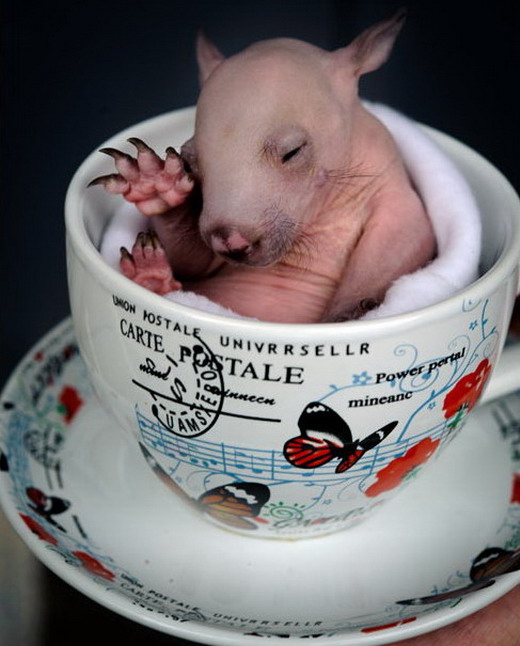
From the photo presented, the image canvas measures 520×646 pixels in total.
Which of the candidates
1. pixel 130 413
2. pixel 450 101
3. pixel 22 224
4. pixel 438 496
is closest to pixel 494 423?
pixel 438 496

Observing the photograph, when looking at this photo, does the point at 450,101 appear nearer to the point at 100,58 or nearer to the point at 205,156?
the point at 100,58

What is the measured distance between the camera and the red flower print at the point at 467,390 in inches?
25.3

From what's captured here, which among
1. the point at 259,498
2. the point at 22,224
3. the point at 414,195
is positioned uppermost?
the point at 414,195

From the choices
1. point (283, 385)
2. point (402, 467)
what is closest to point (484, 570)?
point (402, 467)

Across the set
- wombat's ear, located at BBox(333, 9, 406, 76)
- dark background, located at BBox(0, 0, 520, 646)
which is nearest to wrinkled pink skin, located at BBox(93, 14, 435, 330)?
wombat's ear, located at BBox(333, 9, 406, 76)

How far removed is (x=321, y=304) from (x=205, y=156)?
0.49 feet

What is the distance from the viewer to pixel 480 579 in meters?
0.68

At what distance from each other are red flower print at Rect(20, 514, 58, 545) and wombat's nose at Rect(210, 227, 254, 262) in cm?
22

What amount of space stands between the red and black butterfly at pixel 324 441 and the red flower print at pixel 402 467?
0.12 ft

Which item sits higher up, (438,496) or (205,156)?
(205,156)

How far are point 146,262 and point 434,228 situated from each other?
0.70ft

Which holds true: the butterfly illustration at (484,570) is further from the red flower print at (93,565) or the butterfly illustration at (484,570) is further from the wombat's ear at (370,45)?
the wombat's ear at (370,45)

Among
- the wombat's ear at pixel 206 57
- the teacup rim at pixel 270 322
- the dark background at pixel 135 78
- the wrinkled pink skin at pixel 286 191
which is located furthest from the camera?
the dark background at pixel 135 78

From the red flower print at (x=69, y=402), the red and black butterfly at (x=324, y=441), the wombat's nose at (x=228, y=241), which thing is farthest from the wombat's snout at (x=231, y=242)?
the red flower print at (x=69, y=402)
